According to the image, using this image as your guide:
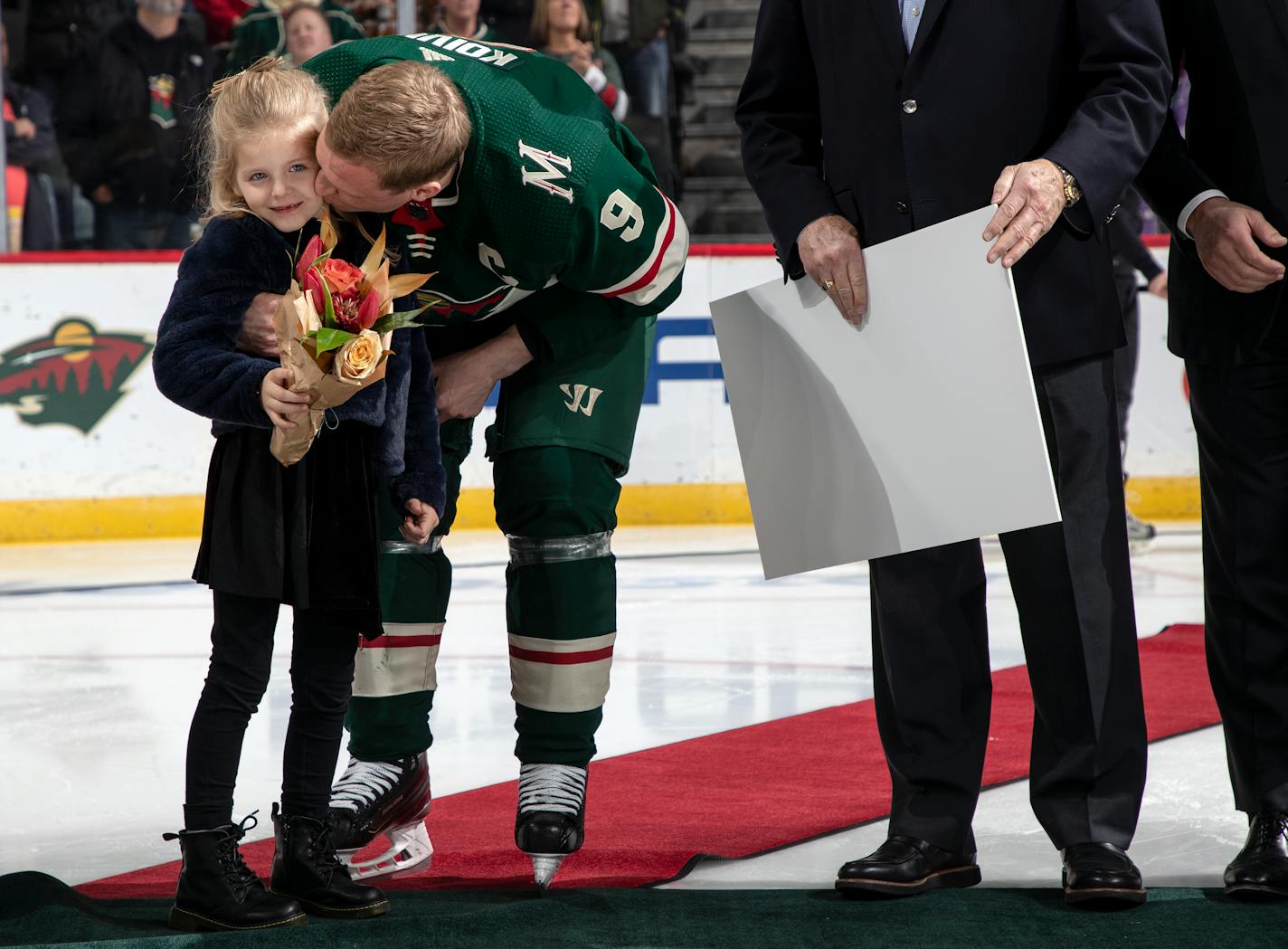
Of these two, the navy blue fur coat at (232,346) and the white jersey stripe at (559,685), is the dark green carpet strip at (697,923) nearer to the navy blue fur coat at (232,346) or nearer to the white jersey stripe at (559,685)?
the white jersey stripe at (559,685)

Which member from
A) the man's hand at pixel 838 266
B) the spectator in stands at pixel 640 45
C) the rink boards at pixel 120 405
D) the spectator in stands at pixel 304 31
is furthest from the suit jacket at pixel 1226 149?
the spectator in stands at pixel 640 45

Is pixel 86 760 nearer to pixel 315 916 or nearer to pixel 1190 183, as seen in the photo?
pixel 315 916

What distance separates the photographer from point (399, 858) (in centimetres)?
208

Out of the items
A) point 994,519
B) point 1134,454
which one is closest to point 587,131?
point 994,519

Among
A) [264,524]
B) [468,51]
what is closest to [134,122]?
[468,51]

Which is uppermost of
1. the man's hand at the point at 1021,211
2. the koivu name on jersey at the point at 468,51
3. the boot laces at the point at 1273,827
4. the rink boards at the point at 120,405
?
the koivu name on jersey at the point at 468,51

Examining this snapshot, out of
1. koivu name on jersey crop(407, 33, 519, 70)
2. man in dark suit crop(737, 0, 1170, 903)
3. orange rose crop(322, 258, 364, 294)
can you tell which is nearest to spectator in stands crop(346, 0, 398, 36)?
koivu name on jersey crop(407, 33, 519, 70)

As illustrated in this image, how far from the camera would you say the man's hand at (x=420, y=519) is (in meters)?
1.86

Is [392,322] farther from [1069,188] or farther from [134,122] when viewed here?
[134,122]

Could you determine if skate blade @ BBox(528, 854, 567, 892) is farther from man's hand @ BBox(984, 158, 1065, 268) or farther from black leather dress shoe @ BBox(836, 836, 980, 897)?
man's hand @ BBox(984, 158, 1065, 268)

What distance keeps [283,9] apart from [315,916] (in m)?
4.87

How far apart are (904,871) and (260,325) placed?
973mm

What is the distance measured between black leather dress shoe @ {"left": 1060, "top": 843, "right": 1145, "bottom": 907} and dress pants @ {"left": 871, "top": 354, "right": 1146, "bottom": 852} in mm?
16

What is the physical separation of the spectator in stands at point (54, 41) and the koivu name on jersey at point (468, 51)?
4.56 m
